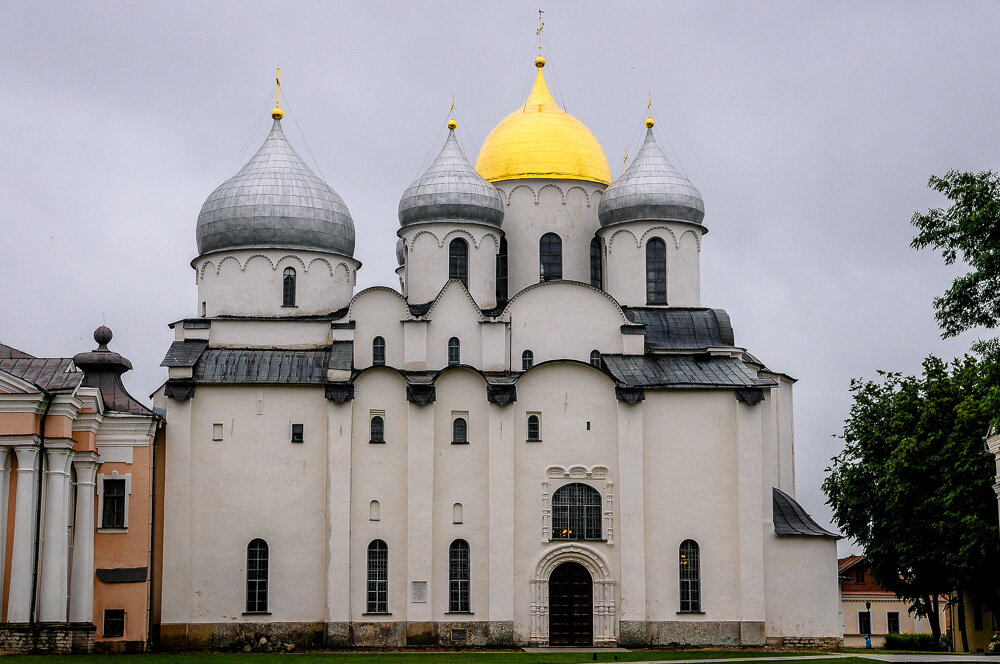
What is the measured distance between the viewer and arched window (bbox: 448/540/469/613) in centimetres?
4069

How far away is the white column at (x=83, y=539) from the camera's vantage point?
121 feet

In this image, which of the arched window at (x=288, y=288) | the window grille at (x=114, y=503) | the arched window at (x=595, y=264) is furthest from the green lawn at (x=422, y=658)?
the arched window at (x=595, y=264)

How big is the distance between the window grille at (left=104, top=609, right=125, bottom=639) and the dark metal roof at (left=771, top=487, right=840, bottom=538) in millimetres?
17874

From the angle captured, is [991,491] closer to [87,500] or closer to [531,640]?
[531,640]

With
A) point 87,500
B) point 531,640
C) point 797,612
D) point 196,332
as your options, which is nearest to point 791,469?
point 797,612

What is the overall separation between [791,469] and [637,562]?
793 centimetres

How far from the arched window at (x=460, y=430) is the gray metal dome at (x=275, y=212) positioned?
713 centimetres

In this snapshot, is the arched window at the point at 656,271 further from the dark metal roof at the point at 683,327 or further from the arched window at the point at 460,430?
the arched window at the point at 460,430

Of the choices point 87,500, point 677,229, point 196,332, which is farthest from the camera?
point 677,229

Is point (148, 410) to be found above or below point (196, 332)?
below

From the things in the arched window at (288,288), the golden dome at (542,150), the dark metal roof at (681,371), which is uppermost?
the golden dome at (542,150)

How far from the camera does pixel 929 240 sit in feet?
85.9

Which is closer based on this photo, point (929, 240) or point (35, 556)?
point (929, 240)

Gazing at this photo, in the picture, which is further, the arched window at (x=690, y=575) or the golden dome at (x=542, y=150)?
the golden dome at (x=542, y=150)
